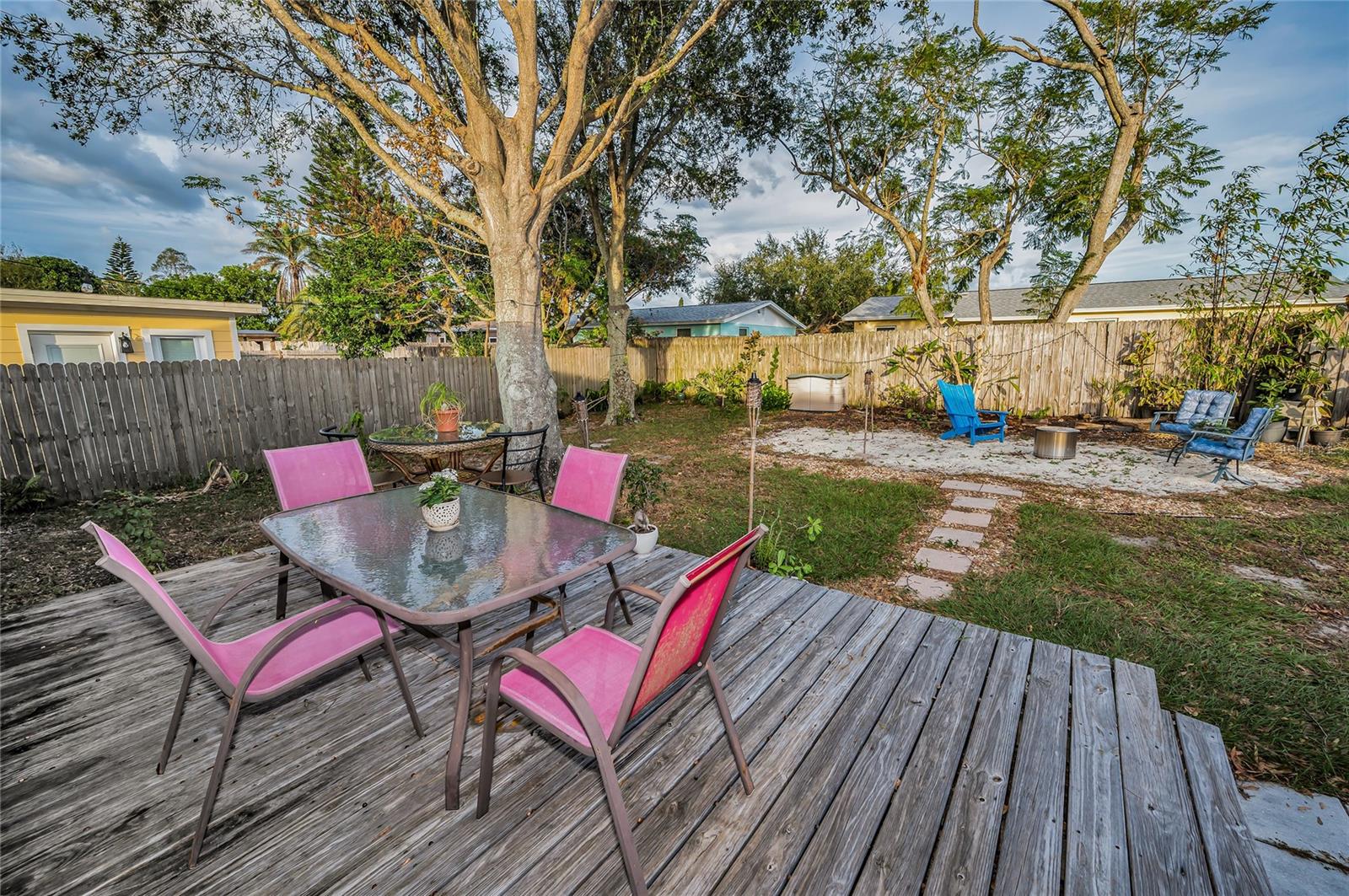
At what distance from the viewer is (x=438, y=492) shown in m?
2.10

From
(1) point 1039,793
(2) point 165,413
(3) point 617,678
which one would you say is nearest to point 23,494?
(2) point 165,413

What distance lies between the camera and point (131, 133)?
5633 mm

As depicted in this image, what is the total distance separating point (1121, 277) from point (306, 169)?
31.1 meters

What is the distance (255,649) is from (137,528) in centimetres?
321

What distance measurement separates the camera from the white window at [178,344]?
9633 millimetres

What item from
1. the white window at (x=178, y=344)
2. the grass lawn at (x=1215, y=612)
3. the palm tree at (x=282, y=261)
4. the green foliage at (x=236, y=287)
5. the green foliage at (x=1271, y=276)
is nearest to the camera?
the grass lawn at (x=1215, y=612)

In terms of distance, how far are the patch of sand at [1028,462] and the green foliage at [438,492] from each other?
222 inches

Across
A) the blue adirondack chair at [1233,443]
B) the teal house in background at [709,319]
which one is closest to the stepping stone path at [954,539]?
the blue adirondack chair at [1233,443]

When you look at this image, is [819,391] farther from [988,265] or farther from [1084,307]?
[1084,307]

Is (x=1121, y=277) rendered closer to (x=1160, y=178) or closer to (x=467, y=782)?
(x=1160, y=178)

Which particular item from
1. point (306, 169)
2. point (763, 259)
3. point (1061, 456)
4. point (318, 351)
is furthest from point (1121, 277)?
point (318, 351)

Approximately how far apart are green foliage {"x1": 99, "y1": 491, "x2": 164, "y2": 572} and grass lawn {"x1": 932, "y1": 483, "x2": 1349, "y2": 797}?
5250mm

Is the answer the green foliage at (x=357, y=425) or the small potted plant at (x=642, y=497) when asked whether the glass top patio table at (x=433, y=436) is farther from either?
the green foliage at (x=357, y=425)

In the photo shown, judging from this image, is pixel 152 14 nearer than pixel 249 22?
Yes
